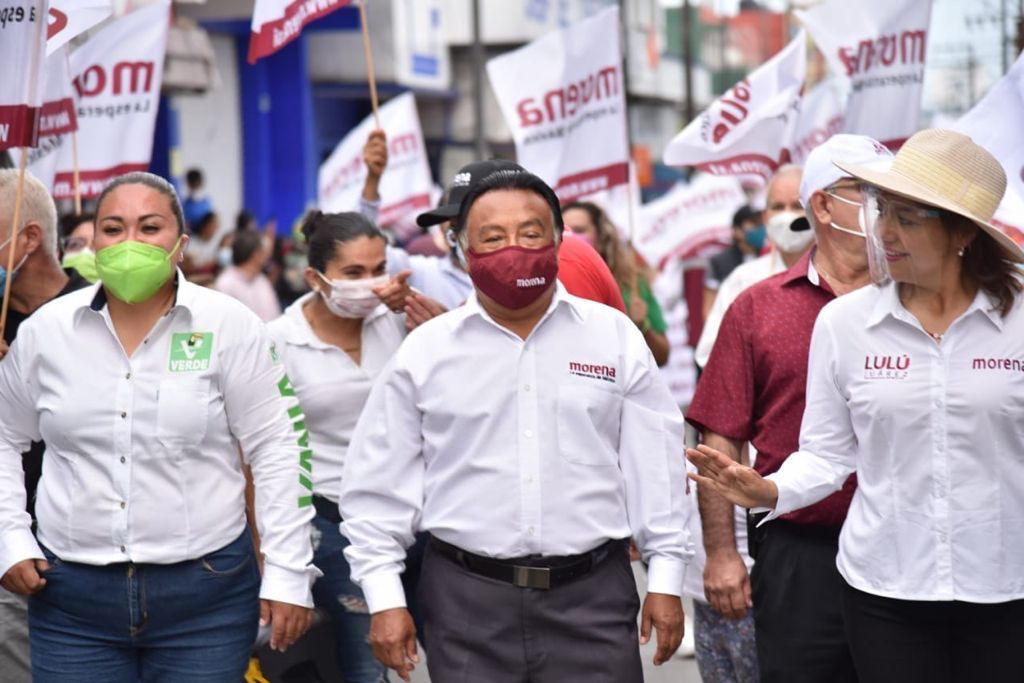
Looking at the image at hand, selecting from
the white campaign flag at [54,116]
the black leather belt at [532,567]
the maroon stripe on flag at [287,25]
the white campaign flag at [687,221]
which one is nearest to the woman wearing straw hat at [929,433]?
the black leather belt at [532,567]

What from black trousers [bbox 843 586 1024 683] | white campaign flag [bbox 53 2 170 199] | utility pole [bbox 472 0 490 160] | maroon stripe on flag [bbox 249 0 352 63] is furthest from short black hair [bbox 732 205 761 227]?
utility pole [bbox 472 0 490 160]

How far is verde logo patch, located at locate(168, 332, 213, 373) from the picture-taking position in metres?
4.82

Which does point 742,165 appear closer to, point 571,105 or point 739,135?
point 739,135

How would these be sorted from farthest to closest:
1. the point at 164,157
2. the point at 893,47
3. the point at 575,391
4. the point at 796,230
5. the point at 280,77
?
the point at 280,77 < the point at 164,157 < the point at 893,47 < the point at 796,230 < the point at 575,391

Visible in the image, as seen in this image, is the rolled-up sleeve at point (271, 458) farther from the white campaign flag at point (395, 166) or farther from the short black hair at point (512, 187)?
the white campaign flag at point (395, 166)

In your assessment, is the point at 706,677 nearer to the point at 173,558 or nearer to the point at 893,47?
the point at 173,558

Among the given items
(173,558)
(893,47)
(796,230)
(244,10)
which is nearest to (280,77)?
(244,10)

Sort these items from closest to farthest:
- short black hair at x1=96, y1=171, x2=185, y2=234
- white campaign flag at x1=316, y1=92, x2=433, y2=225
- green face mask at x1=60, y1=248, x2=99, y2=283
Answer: short black hair at x1=96, y1=171, x2=185, y2=234, green face mask at x1=60, y1=248, x2=99, y2=283, white campaign flag at x1=316, y1=92, x2=433, y2=225

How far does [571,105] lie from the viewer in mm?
10945

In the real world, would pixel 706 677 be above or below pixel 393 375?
below

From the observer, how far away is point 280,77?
26984 millimetres

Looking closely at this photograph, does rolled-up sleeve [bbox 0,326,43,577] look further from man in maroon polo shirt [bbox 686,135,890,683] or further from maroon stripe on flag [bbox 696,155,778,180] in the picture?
maroon stripe on flag [bbox 696,155,778,180]

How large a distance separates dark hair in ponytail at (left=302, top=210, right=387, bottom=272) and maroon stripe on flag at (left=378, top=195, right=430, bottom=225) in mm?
7349

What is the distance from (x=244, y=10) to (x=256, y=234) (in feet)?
29.5
